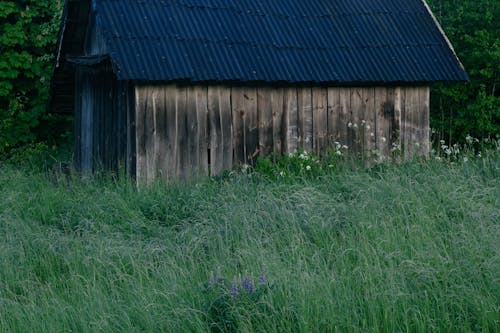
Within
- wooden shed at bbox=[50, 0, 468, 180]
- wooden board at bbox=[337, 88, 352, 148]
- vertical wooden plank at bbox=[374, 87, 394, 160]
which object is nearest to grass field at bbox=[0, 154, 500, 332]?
wooden shed at bbox=[50, 0, 468, 180]

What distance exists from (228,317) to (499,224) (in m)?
2.78

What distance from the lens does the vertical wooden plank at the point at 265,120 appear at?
38.8 ft

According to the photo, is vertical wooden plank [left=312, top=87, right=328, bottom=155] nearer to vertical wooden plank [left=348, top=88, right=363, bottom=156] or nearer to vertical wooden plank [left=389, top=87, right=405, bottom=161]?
vertical wooden plank [left=348, top=88, right=363, bottom=156]

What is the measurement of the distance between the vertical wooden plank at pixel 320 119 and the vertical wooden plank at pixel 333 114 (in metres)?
0.06

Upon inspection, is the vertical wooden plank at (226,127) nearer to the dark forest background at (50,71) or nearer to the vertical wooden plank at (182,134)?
the vertical wooden plank at (182,134)

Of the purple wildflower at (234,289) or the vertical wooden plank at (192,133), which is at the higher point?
the vertical wooden plank at (192,133)

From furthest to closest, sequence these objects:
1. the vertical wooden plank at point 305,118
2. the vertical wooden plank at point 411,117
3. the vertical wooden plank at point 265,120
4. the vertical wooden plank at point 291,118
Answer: the vertical wooden plank at point 411,117 < the vertical wooden plank at point 305,118 < the vertical wooden plank at point 291,118 < the vertical wooden plank at point 265,120

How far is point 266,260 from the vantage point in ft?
18.0

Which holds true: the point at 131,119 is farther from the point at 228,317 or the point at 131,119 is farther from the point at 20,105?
the point at 20,105

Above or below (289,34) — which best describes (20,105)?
below

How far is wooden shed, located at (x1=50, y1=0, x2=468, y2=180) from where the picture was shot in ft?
35.8

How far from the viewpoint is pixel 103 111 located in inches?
487

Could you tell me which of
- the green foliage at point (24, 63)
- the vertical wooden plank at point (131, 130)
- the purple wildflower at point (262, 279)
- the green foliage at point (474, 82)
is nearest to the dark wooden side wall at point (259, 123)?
the vertical wooden plank at point (131, 130)

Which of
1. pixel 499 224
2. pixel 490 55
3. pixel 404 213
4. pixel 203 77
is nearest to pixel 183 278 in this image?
pixel 404 213
